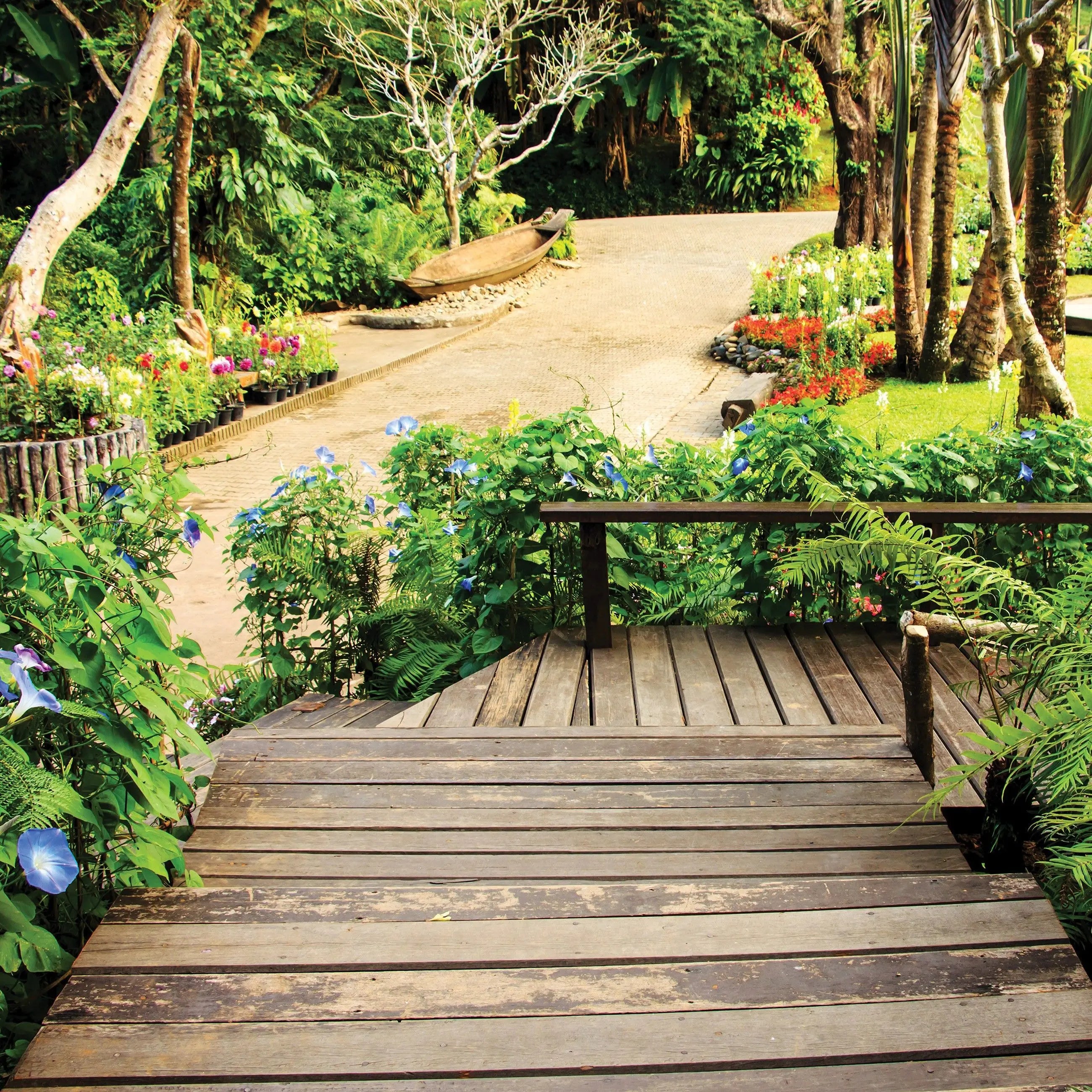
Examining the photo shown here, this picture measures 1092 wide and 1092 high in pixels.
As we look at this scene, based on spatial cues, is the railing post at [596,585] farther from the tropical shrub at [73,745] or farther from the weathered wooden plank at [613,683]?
the tropical shrub at [73,745]

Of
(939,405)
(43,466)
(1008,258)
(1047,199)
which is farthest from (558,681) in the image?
(939,405)

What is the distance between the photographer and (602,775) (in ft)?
8.80

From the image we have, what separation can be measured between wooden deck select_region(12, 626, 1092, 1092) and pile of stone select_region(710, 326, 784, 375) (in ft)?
30.6

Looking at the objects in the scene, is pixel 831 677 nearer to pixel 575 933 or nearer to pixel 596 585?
pixel 596 585

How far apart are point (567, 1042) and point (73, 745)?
1.11m

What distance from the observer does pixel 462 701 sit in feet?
10.9

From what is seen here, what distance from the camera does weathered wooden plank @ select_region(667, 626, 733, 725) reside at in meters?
3.19

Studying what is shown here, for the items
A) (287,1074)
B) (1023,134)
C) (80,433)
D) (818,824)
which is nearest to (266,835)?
(287,1074)

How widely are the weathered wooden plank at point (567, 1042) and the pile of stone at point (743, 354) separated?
10425mm

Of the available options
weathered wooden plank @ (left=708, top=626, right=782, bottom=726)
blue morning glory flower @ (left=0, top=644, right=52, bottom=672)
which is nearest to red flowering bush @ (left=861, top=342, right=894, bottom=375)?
weathered wooden plank @ (left=708, top=626, right=782, bottom=726)

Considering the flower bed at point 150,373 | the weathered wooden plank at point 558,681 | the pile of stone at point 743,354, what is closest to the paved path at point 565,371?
the pile of stone at point 743,354

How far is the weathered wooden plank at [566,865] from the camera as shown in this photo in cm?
224

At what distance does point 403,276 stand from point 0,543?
1508cm

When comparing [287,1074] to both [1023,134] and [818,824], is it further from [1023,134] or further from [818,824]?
[1023,134]
